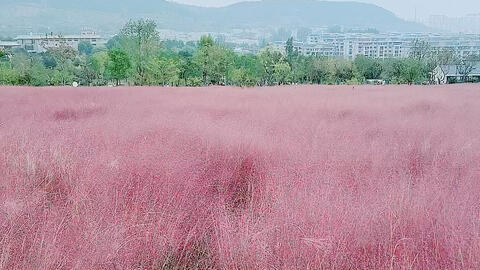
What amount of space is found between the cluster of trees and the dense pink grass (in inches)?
858

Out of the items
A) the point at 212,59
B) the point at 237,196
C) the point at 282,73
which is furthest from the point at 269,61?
the point at 237,196

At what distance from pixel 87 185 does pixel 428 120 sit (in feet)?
16.0

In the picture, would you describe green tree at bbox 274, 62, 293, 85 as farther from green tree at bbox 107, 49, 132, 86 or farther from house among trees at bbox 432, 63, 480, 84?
house among trees at bbox 432, 63, 480, 84

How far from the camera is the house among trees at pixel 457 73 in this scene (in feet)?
133

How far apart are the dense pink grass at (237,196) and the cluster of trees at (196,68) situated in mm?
21788

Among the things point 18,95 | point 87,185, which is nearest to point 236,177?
point 87,185

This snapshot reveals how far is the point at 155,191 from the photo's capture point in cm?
289

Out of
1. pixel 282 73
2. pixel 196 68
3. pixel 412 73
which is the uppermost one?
pixel 196 68

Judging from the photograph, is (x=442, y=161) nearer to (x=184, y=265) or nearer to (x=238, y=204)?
(x=238, y=204)

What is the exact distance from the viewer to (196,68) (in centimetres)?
3347

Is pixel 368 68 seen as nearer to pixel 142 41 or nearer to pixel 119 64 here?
pixel 142 41

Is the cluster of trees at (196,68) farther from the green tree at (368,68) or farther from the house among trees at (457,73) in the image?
the house among trees at (457,73)

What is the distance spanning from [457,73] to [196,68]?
90.5 feet

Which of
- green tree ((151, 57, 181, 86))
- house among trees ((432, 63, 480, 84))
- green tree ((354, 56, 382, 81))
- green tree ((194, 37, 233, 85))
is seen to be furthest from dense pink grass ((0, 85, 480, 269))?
house among trees ((432, 63, 480, 84))
